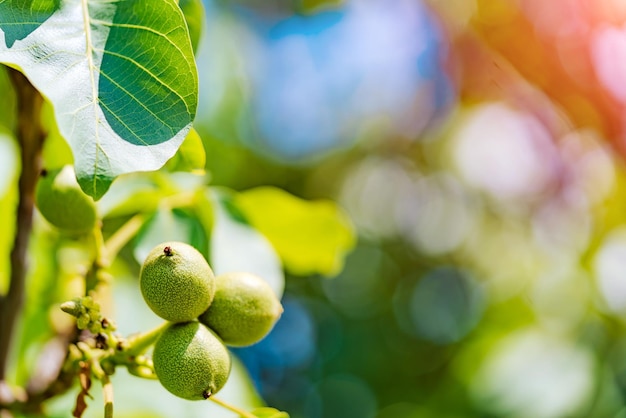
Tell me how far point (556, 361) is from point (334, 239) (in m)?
1.34

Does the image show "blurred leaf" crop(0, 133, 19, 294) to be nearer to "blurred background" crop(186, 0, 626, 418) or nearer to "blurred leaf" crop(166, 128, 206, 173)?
"blurred leaf" crop(166, 128, 206, 173)

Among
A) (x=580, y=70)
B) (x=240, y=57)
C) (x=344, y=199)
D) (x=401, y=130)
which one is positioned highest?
(x=580, y=70)

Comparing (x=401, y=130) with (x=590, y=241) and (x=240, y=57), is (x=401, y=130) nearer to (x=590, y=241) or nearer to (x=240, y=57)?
(x=240, y=57)

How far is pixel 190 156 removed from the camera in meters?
1.14

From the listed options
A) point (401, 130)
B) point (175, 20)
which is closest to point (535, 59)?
point (401, 130)

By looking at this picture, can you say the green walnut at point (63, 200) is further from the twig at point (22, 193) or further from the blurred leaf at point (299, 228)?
the blurred leaf at point (299, 228)

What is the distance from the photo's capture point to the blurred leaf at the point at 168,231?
55.6 inches

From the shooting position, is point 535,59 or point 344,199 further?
point 344,199

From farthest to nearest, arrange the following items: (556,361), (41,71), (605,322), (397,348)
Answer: (397,348) → (605,322) → (556,361) → (41,71)

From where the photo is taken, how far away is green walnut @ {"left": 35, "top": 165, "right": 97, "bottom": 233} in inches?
46.4

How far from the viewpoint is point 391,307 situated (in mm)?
4098

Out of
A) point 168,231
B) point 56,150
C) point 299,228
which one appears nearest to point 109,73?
point 168,231

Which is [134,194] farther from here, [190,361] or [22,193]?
[190,361]

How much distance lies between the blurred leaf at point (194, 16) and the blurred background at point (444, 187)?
1761 mm
